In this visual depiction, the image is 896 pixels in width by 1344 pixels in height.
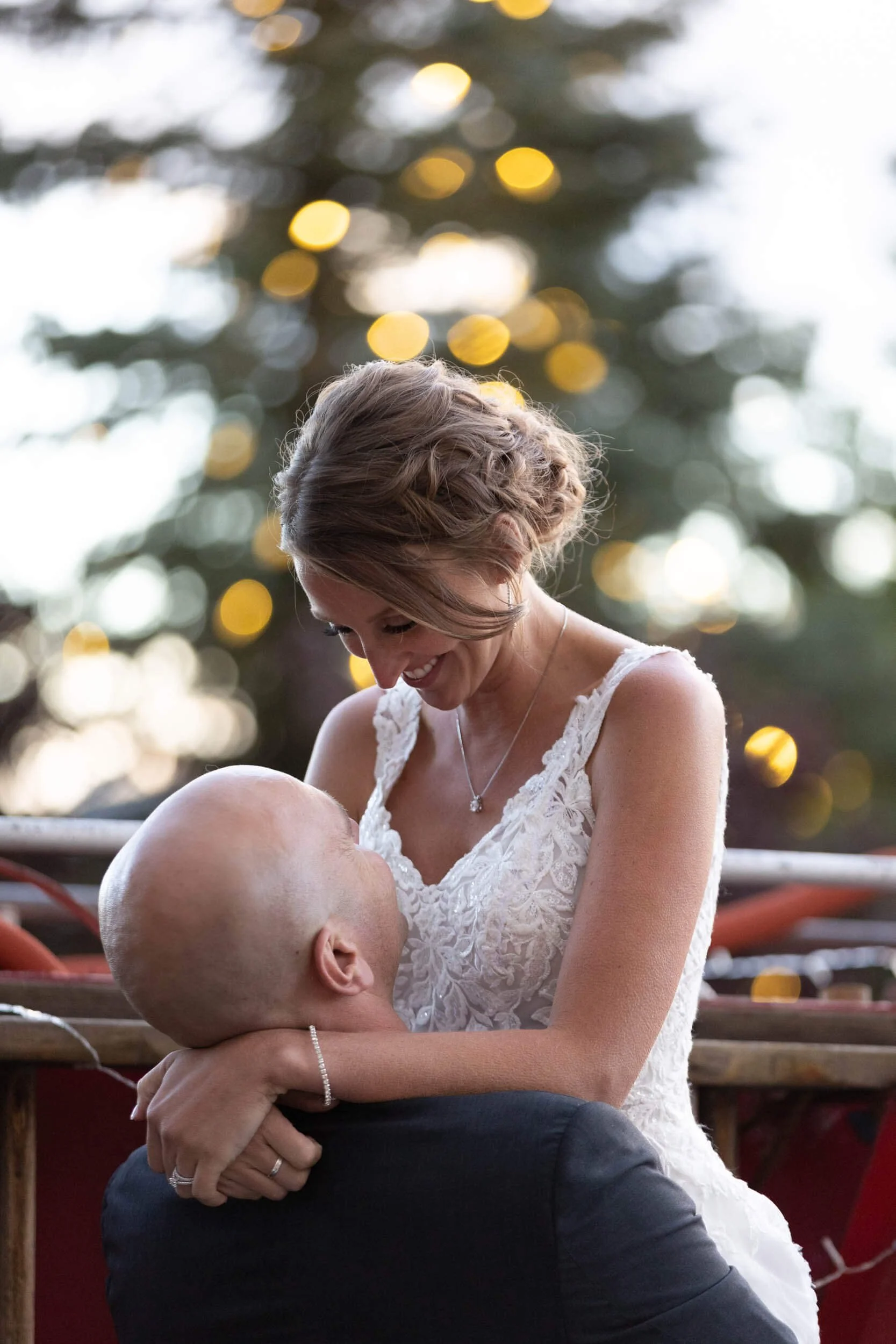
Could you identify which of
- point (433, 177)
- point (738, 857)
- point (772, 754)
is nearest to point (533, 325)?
point (433, 177)

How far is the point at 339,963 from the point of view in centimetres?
110

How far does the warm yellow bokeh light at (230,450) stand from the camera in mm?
3768

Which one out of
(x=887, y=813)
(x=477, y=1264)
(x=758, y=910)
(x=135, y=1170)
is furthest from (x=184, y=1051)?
(x=887, y=813)

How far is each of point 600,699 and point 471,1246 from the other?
0.62 meters

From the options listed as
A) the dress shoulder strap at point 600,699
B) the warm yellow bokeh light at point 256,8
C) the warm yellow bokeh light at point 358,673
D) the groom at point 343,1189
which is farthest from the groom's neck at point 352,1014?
the warm yellow bokeh light at point 256,8

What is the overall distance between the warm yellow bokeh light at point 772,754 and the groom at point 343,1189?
282 centimetres

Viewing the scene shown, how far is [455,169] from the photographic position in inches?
154

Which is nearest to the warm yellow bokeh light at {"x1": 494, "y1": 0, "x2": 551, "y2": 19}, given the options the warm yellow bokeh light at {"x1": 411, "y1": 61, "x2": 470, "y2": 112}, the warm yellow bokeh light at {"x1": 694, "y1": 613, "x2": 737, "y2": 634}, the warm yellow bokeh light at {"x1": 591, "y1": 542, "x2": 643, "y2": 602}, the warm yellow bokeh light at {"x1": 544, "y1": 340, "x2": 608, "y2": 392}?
the warm yellow bokeh light at {"x1": 411, "y1": 61, "x2": 470, "y2": 112}

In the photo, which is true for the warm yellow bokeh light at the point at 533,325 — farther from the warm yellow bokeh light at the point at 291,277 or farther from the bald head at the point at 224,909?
the bald head at the point at 224,909

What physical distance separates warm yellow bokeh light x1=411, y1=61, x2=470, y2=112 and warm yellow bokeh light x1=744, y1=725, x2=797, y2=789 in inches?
82.4

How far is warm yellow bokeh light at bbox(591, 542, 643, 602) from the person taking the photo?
12.1 ft

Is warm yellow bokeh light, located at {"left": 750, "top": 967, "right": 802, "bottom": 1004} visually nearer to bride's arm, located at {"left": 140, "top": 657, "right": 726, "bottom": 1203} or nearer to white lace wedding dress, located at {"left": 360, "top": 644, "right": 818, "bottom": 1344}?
white lace wedding dress, located at {"left": 360, "top": 644, "right": 818, "bottom": 1344}

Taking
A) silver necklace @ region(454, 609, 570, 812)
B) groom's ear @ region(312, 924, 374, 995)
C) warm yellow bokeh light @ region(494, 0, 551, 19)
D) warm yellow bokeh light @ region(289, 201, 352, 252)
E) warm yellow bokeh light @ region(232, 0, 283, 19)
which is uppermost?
warm yellow bokeh light @ region(494, 0, 551, 19)

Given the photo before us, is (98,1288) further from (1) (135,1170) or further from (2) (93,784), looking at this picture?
(2) (93,784)
